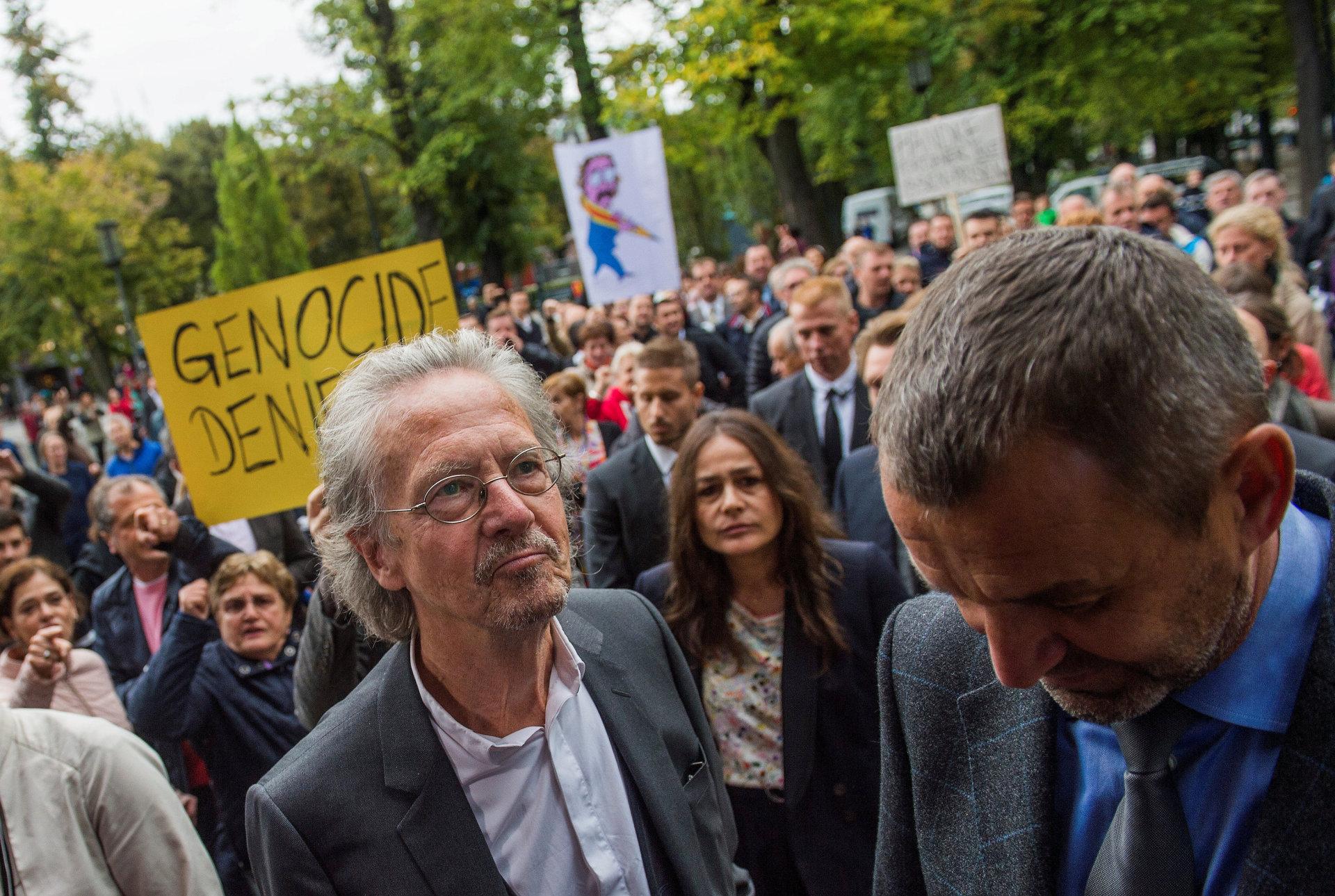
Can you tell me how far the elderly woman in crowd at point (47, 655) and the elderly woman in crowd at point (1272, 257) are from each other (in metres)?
5.37

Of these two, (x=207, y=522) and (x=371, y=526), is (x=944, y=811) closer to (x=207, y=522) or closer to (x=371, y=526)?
(x=371, y=526)

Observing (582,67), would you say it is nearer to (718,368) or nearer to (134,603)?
(718,368)

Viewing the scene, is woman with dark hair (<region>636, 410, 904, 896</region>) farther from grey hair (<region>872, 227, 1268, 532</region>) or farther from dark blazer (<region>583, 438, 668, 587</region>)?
grey hair (<region>872, 227, 1268, 532</region>)

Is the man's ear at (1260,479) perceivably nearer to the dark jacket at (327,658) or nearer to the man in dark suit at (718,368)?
the dark jacket at (327,658)

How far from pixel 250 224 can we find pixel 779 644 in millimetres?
38588

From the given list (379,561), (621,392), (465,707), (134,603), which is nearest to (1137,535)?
(465,707)

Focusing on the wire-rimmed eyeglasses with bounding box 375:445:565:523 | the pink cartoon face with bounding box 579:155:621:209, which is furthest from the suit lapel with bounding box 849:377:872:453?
the pink cartoon face with bounding box 579:155:621:209

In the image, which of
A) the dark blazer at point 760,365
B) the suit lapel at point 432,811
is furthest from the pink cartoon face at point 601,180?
the suit lapel at point 432,811

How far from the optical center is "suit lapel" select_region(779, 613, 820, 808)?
3129 mm

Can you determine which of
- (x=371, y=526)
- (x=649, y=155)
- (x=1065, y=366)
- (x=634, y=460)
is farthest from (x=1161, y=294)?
(x=649, y=155)

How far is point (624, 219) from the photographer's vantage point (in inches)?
350

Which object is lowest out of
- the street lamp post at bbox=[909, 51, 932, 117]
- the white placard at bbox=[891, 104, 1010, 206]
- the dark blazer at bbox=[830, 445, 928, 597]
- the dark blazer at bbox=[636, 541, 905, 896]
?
the dark blazer at bbox=[636, 541, 905, 896]

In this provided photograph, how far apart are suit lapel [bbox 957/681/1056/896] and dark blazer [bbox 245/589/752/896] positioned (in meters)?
0.86

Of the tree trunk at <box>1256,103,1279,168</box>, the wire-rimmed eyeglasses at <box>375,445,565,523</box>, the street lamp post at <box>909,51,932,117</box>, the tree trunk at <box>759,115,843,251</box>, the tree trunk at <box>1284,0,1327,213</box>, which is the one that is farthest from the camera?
the tree trunk at <box>1256,103,1279,168</box>
